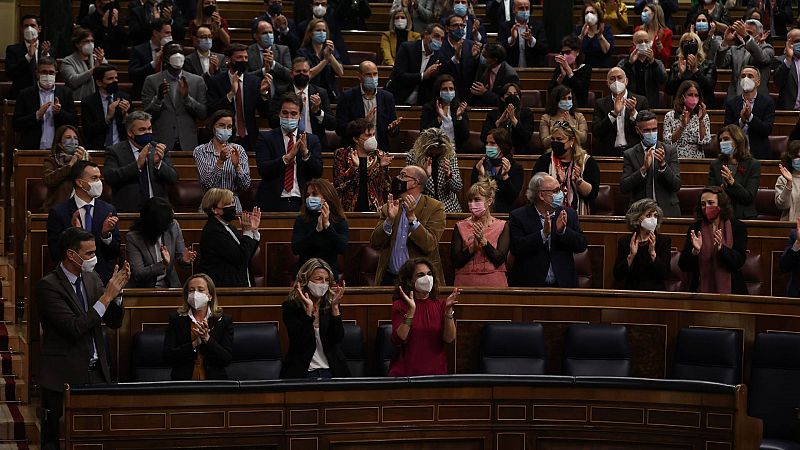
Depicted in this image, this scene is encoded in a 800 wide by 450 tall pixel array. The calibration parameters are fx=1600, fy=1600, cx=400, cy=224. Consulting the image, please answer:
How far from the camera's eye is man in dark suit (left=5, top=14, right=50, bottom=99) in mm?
10992

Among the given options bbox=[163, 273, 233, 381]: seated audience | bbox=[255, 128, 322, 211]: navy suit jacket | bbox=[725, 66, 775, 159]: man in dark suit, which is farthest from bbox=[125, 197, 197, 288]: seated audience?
bbox=[725, 66, 775, 159]: man in dark suit

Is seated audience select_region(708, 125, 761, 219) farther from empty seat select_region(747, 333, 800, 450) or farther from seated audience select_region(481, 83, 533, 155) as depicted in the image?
empty seat select_region(747, 333, 800, 450)

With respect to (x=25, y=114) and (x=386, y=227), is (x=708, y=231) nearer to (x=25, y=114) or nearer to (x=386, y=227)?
(x=386, y=227)

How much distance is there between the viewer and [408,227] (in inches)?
324

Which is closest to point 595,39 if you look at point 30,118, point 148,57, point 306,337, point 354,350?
point 148,57

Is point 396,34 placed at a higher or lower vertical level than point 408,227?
higher

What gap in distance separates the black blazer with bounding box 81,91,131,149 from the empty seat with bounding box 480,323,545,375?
3007 millimetres

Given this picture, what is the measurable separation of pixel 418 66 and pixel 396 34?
1.01 metres

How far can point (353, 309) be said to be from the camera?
8094 mm

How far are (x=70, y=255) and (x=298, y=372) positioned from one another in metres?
1.19

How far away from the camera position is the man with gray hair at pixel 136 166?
29.4ft

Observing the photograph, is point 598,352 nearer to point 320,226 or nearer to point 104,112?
point 320,226

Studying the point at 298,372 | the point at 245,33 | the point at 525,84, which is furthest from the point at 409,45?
the point at 298,372

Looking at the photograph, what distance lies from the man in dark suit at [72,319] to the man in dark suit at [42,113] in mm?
2716
